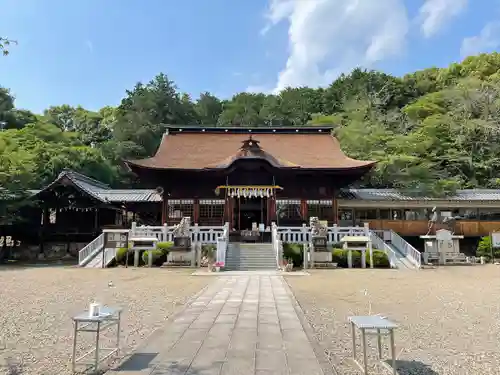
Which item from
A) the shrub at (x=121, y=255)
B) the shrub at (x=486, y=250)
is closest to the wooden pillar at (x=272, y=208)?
the shrub at (x=121, y=255)

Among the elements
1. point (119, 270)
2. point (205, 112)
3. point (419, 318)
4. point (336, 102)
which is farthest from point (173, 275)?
point (205, 112)

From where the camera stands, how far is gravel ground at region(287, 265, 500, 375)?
4871 mm

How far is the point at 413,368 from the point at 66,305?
7072 millimetres

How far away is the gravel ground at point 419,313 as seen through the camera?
16.0ft

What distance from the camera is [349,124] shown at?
3681 cm

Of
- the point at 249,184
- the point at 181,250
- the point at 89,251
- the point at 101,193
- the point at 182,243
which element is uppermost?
the point at 249,184

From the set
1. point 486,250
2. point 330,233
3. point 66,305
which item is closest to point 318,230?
point 330,233

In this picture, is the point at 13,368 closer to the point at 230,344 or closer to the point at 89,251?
the point at 230,344

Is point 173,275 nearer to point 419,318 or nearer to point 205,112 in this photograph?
point 419,318

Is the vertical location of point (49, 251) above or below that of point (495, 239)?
below

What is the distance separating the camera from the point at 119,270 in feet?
49.9

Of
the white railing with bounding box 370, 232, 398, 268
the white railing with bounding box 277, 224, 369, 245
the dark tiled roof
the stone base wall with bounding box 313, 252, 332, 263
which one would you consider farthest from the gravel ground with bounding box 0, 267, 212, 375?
the white railing with bounding box 370, 232, 398, 268

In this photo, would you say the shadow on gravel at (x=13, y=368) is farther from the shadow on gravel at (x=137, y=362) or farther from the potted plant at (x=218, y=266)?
the potted plant at (x=218, y=266)

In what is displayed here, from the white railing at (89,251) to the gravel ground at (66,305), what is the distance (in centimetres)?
230
